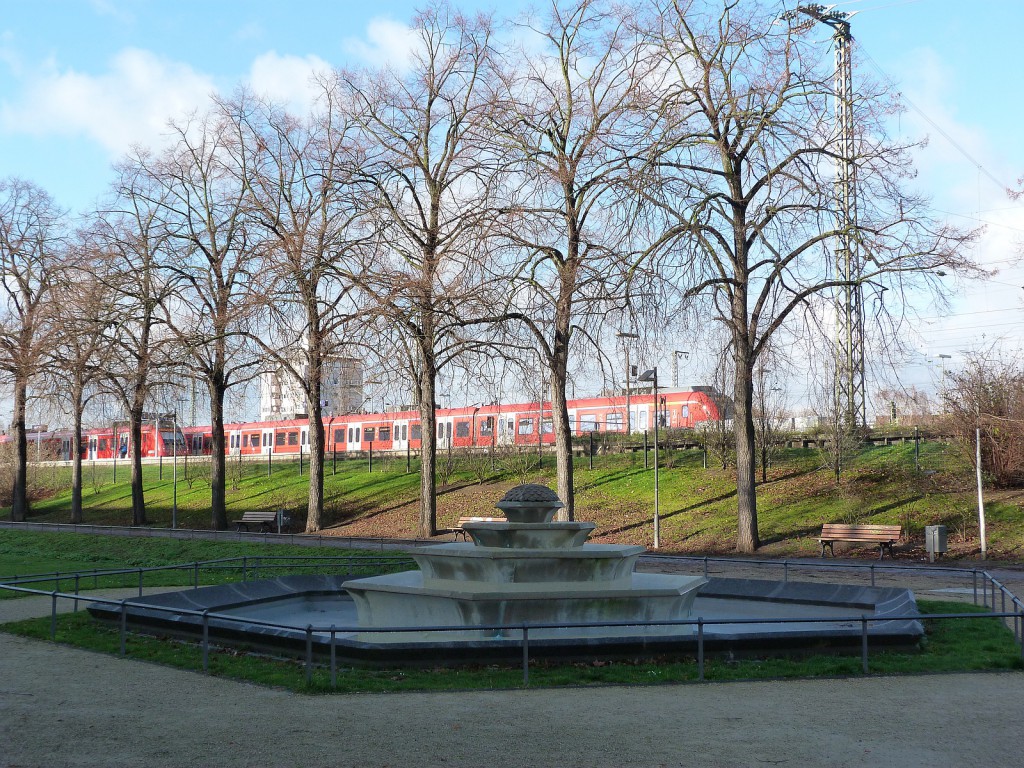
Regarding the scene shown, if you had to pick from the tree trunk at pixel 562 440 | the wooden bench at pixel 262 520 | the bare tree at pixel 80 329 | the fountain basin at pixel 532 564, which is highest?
the bare tree at pixel 80 329

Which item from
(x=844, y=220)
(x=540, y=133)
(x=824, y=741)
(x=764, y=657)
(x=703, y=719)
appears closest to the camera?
(x=824, y=741)

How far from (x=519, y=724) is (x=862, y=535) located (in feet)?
56.5

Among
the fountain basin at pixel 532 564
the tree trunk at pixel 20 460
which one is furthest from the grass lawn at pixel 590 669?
the tree trunk at pixel 20 460

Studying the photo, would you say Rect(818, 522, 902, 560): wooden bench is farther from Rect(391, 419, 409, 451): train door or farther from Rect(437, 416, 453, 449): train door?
Rect(391, 419, 409, 451): train door

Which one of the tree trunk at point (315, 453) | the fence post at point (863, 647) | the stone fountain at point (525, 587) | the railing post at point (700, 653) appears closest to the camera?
the railing post at point (700, 653)

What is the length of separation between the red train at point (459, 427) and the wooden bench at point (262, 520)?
6.64 metres

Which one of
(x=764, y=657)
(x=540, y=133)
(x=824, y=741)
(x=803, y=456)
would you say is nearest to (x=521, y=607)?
(x=764, y=657)

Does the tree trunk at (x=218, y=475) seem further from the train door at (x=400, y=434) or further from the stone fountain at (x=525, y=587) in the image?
the stone fountain at (x=525, y=587)

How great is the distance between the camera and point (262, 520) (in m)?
35.0

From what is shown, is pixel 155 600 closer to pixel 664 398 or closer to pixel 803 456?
pixel 803 456

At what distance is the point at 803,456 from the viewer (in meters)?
34.8

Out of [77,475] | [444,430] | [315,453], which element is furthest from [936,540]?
[77,475]

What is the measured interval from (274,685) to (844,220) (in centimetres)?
1724

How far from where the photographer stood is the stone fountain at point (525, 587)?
1223 cm
